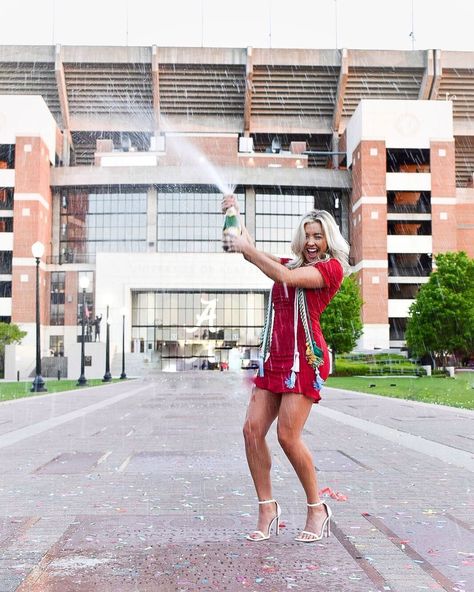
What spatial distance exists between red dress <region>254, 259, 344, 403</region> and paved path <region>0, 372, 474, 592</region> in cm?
105

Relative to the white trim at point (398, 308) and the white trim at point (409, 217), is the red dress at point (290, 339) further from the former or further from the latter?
the white trim at point (409, 217)

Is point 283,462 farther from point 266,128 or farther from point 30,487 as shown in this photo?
point 266,128

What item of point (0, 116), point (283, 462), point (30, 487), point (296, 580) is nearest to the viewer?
point (296, 580)

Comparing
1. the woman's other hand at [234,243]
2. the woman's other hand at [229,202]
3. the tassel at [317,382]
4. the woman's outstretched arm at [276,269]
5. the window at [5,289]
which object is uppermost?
the window at [5,289]

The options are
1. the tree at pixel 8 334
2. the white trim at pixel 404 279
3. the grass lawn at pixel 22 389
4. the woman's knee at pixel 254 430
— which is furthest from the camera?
the white trim at pixel 404 279

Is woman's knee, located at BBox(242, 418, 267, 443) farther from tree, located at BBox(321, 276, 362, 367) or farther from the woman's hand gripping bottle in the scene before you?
tree, located at BBox(321, 276, 362, 367)

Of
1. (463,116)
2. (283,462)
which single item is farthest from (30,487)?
(463,116)

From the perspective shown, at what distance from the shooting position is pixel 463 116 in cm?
8056

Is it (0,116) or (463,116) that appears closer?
(0,116)

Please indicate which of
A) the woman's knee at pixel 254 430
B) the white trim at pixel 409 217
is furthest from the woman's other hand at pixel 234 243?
the white trim at pixel 409 217

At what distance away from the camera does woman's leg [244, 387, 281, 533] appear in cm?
482

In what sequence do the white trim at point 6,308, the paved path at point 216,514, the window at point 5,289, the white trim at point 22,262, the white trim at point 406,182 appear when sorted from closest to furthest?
the paved path at point 216,514, the white trim at point 22,262, the white trim at point 406,182, the white trim at point 6,308, the window at point 5,289

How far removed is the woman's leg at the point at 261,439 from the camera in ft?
15.8

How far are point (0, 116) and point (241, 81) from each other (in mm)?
24690
